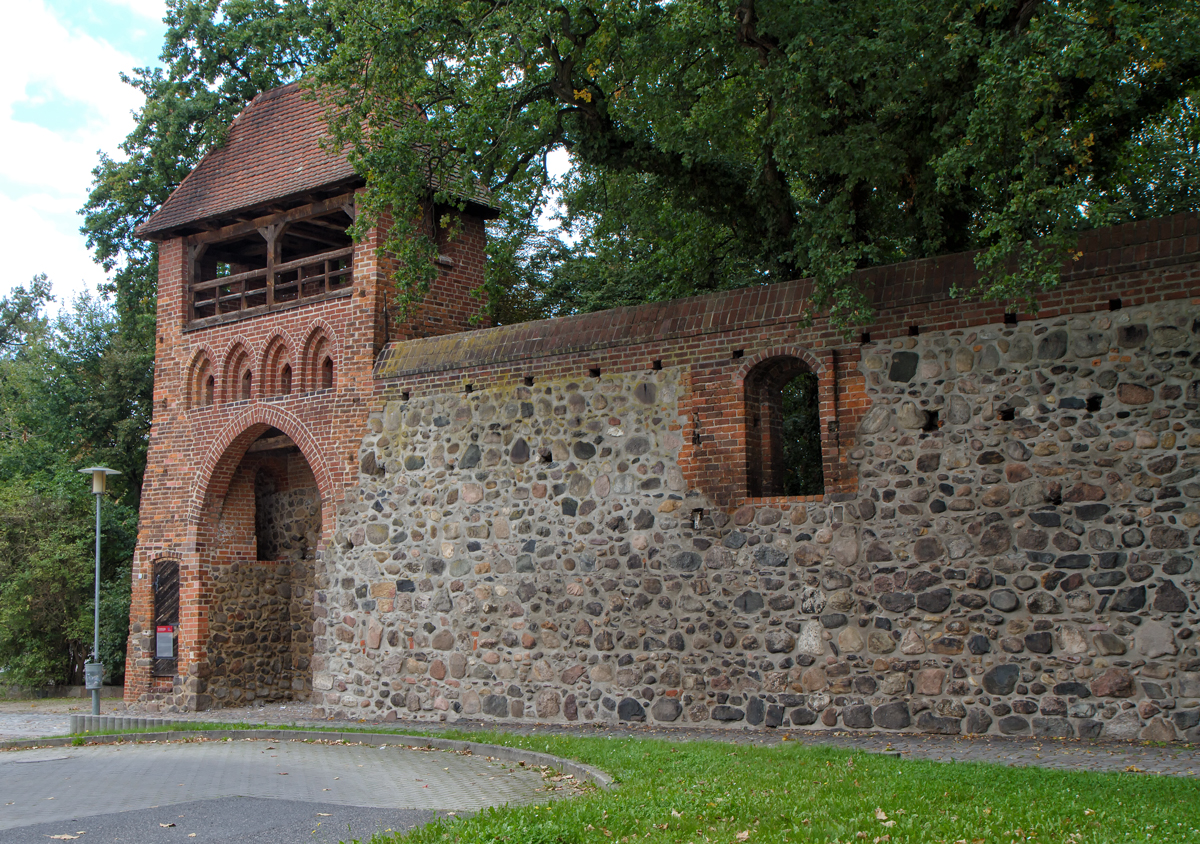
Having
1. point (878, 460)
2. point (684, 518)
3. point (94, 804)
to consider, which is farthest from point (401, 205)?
point (94, 804)

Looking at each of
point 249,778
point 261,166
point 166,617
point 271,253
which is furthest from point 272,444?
point 249,778

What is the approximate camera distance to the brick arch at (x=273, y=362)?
16.0 m

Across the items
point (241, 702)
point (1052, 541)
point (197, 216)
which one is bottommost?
point (241, 702)

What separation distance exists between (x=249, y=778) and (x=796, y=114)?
7855 millimetres

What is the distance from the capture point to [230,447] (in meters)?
16.3

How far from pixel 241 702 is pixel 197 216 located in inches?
297

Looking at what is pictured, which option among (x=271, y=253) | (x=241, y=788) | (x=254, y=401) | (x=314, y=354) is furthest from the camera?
(x=271, y=253)

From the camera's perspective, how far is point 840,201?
35.1 feet

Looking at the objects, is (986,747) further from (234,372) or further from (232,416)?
(234,372)

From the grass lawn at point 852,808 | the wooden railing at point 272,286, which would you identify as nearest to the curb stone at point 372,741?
the grass lawn at point 852,808

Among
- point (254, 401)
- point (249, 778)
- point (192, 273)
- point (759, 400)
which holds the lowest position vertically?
point (249, 778)

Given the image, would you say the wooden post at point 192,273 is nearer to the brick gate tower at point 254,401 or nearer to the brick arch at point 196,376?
the brick gate tower at point 254,401

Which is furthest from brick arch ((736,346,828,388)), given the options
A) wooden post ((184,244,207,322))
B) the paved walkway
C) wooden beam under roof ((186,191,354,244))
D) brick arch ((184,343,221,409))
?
wooden post ((184,244,207,322))

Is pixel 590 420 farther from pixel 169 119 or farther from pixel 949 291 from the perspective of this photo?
pixel 169 119
